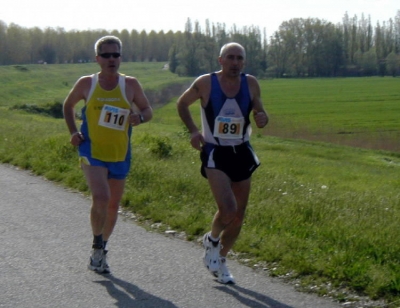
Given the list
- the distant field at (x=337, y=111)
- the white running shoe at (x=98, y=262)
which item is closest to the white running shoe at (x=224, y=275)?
the white running shoe at (x=98, y=262)

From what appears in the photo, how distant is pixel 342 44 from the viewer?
110 m

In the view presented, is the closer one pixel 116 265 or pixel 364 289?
pixel 364 289

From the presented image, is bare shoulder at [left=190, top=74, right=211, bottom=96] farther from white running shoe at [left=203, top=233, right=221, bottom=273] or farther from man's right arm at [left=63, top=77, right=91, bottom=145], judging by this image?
white running shoe at [left=203, top=233, right=221, bottom=273]

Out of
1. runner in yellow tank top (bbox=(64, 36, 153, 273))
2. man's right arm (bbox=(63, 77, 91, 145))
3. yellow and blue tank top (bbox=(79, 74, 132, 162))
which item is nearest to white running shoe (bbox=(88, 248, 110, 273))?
runner in yellow tank top (bbox=(64, 36, 153, 273))

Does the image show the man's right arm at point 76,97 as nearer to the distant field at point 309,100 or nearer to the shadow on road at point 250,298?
the shadow on road at point 250,298

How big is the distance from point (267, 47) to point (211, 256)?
8427cm

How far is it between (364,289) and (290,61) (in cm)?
9587

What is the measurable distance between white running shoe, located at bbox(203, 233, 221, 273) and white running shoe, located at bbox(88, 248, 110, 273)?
849mm

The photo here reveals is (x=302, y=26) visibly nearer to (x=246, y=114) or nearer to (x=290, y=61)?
(x=290, y=61)

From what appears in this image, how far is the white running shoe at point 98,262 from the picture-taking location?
636 centimetres

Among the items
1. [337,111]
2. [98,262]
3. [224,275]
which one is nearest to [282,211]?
[224,275]

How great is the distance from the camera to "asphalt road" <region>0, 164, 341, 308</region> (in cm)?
560

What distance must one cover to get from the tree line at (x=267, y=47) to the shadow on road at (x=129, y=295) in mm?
72552

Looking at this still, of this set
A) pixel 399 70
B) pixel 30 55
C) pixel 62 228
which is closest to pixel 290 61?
pixel 399 70
